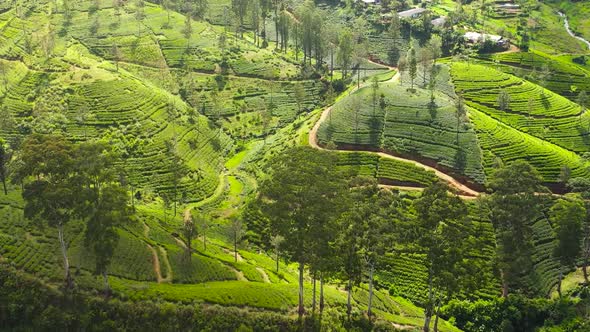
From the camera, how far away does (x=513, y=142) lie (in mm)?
98062

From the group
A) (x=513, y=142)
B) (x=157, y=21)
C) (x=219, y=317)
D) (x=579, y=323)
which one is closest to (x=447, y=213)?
(x=579, y=323)

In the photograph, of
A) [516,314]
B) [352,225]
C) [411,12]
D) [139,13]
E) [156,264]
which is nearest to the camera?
[352,225]

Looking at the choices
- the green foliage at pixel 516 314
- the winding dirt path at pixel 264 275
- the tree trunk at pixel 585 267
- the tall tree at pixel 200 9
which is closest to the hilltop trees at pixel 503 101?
the tree trunk at pixel 585 267

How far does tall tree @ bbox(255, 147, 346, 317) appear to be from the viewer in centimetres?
4791

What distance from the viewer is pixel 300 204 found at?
48.7 meters

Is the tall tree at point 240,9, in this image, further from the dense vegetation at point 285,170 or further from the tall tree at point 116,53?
the tall tree at point 116,53

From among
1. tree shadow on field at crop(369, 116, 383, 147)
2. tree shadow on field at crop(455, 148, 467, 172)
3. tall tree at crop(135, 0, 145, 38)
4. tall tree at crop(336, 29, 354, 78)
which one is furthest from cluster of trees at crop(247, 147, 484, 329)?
tall tree at crop(135, 0, 145, 38)

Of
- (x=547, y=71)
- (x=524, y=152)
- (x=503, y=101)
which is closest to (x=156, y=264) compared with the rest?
(x=524, y=152)

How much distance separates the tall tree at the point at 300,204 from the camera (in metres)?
47.9

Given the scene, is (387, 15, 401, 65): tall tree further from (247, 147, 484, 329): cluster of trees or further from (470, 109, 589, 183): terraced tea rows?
(247, 147, 484, 329): cluster of trees

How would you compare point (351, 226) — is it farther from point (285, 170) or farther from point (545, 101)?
point (545, 101)

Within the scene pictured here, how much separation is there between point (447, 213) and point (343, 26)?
14627cm

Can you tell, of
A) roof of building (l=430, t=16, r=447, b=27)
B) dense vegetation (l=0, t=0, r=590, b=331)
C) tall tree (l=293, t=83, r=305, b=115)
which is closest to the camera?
dense vegetation (l=0, t=0, r=590, b=331)

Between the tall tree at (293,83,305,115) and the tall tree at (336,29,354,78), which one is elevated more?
the tall tree at (336,29,354,78)
